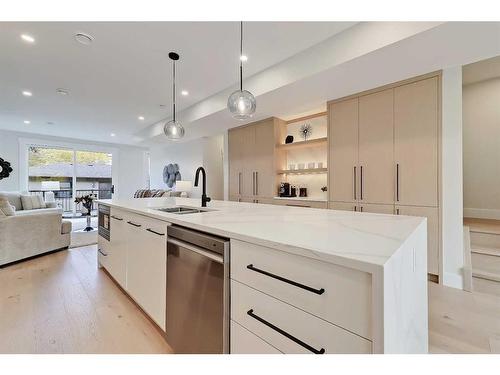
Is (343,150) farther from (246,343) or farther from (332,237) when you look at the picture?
(246,343)

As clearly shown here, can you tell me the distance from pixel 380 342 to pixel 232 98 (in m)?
2.04

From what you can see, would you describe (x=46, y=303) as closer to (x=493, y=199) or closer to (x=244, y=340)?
(x=244, y=340)

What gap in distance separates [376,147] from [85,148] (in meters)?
8.83

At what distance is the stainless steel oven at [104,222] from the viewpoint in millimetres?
2590

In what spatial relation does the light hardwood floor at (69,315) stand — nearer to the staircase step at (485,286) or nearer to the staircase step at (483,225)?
the staircase step at (485,286)

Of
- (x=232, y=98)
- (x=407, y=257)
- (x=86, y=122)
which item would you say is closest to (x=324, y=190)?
(x=232, y=98)

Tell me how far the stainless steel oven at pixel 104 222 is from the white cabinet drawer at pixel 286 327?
6.90 feet

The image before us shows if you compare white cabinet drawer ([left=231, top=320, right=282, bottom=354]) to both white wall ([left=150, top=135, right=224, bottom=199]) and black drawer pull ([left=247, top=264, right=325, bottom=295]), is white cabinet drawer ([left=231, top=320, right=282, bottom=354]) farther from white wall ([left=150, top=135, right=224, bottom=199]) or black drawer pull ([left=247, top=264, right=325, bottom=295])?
white wall ([left=150, top=135, right=224, bottom=199])

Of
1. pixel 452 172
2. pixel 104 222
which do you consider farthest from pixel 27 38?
pixel 452 172

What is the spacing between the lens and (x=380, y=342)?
66 centimetres

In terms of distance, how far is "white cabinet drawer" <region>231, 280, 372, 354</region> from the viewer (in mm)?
739

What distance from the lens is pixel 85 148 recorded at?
802 cm

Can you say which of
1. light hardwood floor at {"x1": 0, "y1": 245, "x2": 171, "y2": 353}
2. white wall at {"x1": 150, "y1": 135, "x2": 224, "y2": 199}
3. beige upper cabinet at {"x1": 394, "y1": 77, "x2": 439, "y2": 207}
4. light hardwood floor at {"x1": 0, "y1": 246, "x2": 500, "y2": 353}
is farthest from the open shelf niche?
light hardwood floor at {"x1": 0, "y1": 245, "x2": 171, "y2": 353}
